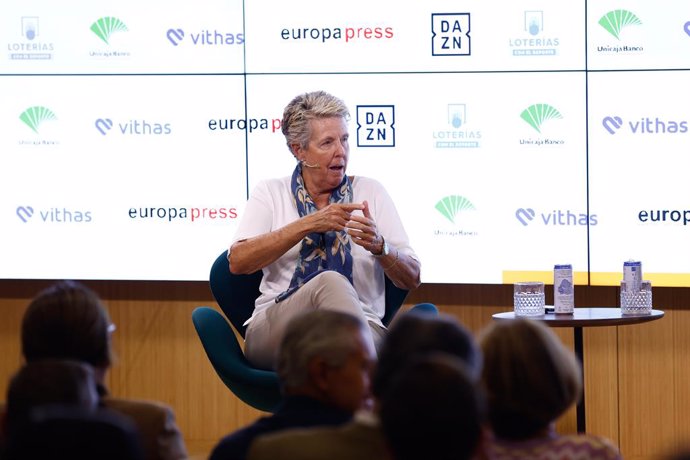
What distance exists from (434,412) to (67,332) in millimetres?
1067

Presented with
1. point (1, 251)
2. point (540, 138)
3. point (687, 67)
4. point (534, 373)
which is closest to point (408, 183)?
point (540, 138)

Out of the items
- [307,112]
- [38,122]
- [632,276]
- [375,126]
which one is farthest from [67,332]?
[38,122]

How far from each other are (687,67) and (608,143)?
0.47m

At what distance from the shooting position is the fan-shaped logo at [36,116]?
519 cm

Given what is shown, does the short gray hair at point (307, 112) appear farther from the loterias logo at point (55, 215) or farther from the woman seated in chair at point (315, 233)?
the loterias logo at point (55, 215)

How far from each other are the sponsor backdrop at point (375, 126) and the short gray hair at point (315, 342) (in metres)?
Answer: 2.55

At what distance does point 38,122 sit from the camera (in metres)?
5.19

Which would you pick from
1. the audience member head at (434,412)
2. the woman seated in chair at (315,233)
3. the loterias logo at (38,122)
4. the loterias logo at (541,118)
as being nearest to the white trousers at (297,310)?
the woman seated in chair at (315,233)

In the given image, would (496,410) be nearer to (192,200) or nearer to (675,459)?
(675,459)

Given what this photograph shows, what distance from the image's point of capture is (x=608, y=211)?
15.9 feet

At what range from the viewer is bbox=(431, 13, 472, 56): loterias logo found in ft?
16.1

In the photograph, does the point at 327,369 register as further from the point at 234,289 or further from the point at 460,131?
the point at 460,131

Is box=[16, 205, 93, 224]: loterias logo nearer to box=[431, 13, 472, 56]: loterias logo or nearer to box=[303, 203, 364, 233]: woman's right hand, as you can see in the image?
box=[303, 203, 364, 233]: woman's right hand

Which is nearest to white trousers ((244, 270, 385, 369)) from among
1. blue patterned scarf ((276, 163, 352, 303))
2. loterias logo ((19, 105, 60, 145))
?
blue patterned scarf ((276, 163, 352, 303))
